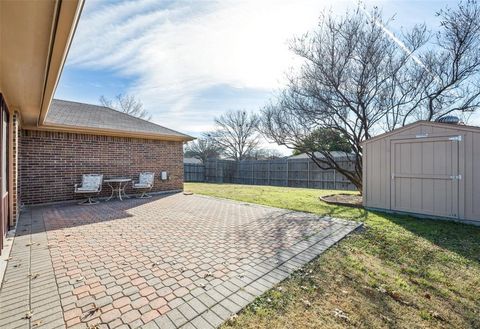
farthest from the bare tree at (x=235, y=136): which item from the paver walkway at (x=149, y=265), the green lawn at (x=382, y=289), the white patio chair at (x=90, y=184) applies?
the green lawn at (x=382, y=289)

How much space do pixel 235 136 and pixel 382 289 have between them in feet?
98.2

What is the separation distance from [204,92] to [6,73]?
38.5 feet

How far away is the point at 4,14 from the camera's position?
6.00 feet

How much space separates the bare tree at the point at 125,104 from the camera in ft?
84.4

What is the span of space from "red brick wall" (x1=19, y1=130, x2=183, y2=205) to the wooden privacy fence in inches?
427

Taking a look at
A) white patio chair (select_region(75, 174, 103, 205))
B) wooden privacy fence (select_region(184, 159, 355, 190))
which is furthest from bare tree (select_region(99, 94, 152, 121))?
white patio chair (select_region(75, 174, 103, 205))

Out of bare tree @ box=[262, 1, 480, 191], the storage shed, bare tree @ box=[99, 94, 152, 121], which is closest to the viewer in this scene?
the storage shed

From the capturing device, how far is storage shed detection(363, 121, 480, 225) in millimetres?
5316

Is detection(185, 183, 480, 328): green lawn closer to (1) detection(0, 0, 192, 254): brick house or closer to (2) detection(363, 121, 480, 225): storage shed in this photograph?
(2) detection(363, 121, 480, 225): storage shed

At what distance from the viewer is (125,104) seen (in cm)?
2645

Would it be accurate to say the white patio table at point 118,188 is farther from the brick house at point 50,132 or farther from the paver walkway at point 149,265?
the paver walkway at point 149,265

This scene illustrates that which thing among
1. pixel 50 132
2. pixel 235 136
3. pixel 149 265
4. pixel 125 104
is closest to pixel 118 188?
pixel 50 132

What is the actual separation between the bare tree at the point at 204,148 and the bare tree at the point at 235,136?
1.07 metres

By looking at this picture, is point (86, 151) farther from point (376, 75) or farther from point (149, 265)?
point (376, 75)
